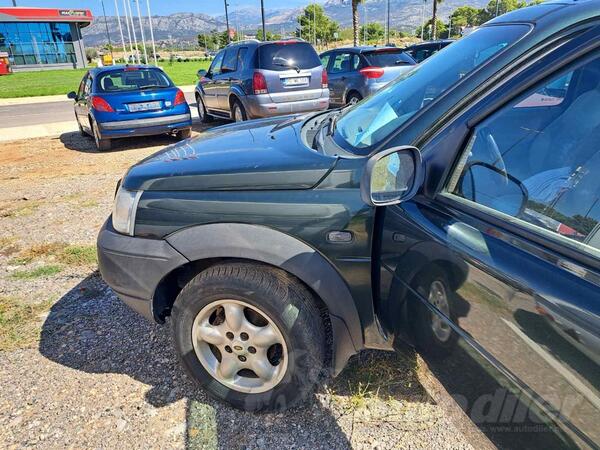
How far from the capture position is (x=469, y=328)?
1.51 meters

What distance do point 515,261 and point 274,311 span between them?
1.03 meters

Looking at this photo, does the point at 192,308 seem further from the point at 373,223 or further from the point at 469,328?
the point at 469,328

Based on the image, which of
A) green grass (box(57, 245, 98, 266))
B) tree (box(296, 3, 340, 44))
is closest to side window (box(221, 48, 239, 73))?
green grass (box(57, 245, 98, 266))

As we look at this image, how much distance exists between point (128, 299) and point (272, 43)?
25.8 ft

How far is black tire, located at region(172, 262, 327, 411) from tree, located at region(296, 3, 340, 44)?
8559 centimetres

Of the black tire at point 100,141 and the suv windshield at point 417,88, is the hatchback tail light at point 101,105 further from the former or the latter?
the suv windshield at point 417,88

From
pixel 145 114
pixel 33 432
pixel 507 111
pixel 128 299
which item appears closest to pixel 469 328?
pixel 507 111

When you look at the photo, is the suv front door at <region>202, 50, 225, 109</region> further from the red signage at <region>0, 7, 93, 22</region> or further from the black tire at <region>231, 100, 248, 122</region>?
the red signage at <region>0, 7, 93, 22</region>

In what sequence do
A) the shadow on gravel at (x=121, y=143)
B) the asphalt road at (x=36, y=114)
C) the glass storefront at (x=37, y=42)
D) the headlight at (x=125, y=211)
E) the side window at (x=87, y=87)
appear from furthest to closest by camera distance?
the glass storefront at (x=37, y=42) → the asphalt road at (x=36, y=114) → the shadow on gravel at (x=121, y=143) → the side window at (x=87, y=87) → the headlight at (x=125, y=211)

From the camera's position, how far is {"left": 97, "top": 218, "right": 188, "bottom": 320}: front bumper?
2133 mm

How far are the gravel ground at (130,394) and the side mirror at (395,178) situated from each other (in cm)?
78

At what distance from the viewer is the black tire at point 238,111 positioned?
9570mm

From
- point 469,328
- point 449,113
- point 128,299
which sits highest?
point 449,113

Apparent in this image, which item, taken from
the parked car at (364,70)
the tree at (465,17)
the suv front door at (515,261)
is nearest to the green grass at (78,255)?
the suv front door at (515,261)
